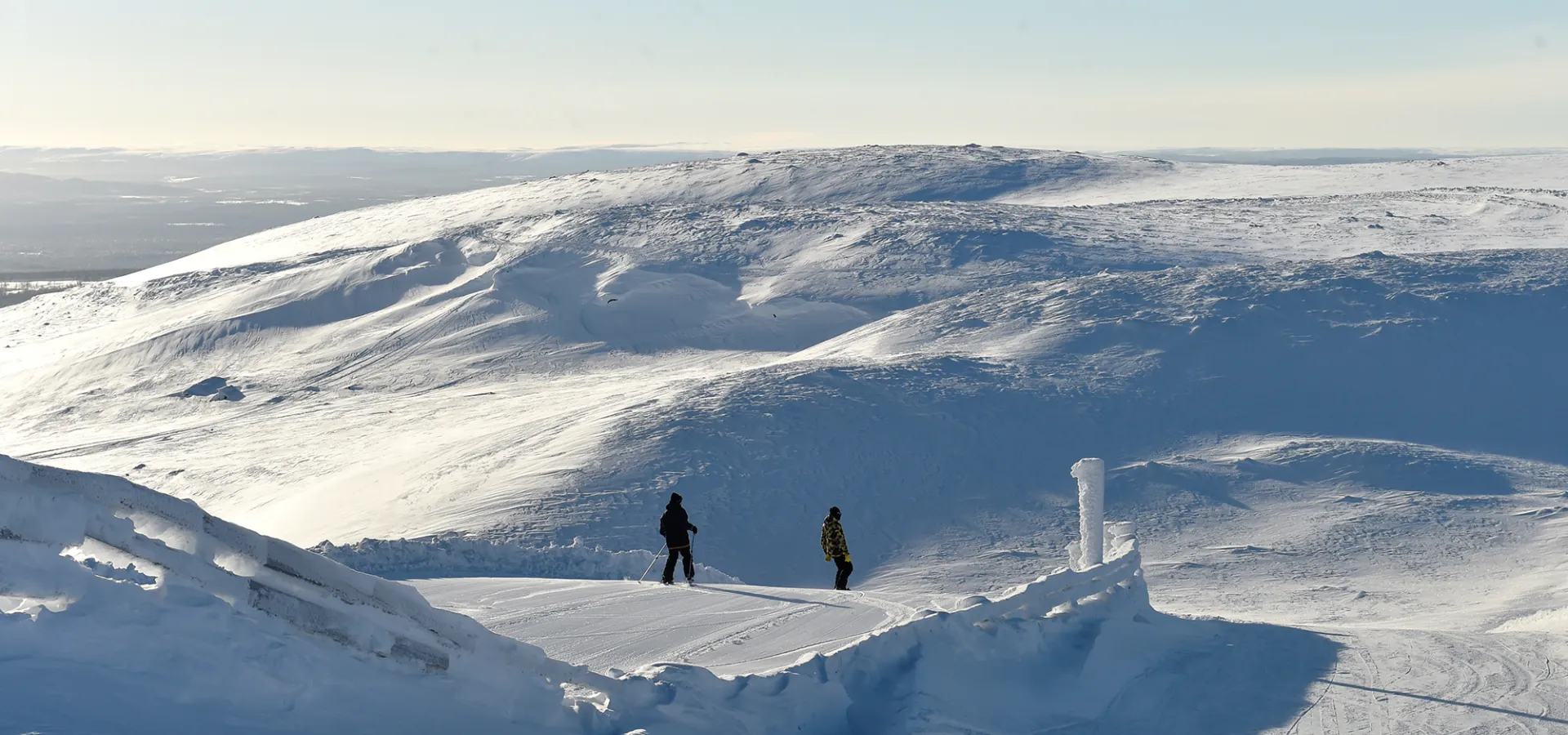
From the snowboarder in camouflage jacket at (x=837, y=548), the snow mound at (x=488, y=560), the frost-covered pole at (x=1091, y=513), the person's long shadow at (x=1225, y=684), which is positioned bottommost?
the snow mound at (x=488, y=560)

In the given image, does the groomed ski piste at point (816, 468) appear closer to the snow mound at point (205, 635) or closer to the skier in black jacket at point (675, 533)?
the snow mound at point (205, 635)

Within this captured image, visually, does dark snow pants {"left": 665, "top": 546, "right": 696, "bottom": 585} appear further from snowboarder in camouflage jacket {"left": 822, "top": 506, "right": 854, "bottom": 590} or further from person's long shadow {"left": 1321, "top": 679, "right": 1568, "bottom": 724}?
person's long shadow {"left": 1321, "top": 679, "right": 1568, "bottom": 724}

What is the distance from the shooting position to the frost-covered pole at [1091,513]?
34.2 ft

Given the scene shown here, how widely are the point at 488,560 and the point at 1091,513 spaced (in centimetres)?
665

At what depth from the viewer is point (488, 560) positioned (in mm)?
13750

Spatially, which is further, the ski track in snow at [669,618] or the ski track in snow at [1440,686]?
the ski track in snow at [669,618]

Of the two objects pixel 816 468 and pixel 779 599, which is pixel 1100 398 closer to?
pixel 816 468

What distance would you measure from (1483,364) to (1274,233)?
51.1ft

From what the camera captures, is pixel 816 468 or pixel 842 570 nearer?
pixel 842 570

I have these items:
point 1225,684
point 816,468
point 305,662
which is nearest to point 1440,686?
point 1225,684

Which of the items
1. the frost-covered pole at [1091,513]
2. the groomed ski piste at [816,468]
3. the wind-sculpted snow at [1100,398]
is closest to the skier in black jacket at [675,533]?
the groomed ski piste at [816,468]

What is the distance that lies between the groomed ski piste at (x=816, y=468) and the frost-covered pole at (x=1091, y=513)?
38 centimetres

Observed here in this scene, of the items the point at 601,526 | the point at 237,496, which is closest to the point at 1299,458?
the point at 601,526

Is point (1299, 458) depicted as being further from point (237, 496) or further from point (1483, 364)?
point (237, 496)
